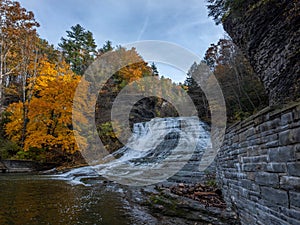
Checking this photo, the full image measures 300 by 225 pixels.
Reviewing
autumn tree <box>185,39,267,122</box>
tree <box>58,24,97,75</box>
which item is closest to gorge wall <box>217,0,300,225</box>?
autumn tree <box>185,39,267,122</box>

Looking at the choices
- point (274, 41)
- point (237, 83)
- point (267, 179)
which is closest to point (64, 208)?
point (267, 179)

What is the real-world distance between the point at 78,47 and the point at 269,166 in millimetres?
29429

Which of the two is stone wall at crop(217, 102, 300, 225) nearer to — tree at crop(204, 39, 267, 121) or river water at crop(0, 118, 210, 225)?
river water at crop(0, 118, 210, 225)

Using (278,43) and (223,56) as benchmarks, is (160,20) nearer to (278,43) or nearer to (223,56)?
(223,56)

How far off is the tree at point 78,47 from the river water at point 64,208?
21532mm

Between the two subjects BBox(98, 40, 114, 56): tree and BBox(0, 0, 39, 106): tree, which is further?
BBox(98, 40, 114, 56): tree

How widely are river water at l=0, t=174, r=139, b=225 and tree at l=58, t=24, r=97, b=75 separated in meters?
21.5

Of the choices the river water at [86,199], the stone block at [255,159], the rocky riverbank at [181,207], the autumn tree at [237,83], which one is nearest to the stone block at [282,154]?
the stone block at [255,159]

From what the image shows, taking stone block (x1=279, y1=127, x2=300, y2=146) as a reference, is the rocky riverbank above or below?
below

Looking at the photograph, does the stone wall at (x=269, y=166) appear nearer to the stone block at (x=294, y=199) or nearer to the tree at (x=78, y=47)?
the stone block at (x=294, y=199)

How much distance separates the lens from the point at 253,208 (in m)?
2.67

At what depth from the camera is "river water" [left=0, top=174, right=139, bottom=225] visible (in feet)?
11.5

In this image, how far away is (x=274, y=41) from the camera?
23.2ft

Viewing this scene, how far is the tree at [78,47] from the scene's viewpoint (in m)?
26.2
